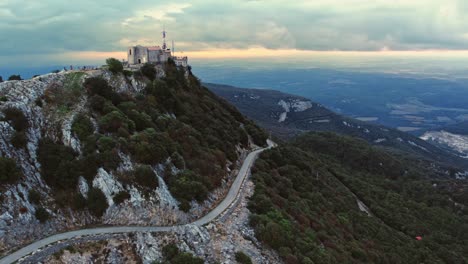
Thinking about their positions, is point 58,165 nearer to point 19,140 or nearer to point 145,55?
point 19,140

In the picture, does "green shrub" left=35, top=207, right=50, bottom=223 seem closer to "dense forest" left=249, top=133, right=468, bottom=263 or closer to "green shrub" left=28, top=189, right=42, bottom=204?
"green shrub" left=28, top=189, right=42, bottom=204

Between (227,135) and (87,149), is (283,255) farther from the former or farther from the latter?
(227,135)

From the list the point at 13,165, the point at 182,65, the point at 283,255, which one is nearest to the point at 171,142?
the point at 13,165

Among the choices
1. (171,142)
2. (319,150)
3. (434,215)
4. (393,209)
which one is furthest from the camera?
(319,150)

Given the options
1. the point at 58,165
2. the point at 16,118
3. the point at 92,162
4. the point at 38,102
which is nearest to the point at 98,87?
the point at 38,102

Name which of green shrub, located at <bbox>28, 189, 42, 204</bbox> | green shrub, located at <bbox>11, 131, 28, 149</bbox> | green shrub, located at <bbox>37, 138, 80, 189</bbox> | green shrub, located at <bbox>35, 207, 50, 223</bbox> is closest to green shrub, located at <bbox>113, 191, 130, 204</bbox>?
green shrub, located at <bbox>37, 138, 80, 189</bbox>
